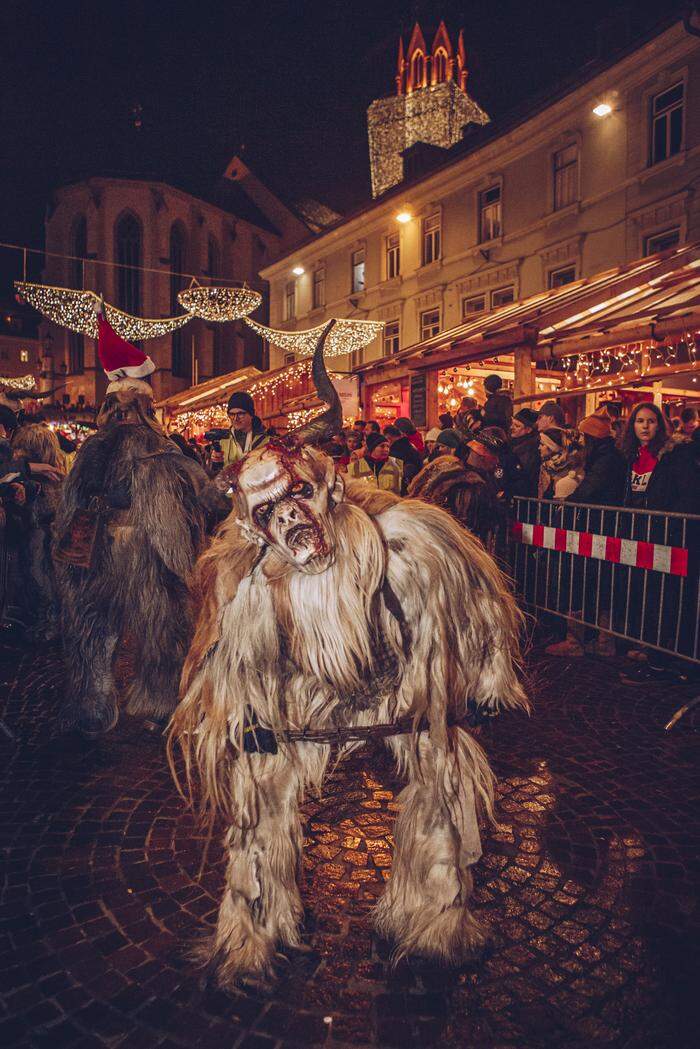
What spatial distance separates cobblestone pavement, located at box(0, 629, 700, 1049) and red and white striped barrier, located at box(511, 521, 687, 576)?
3.90 ft

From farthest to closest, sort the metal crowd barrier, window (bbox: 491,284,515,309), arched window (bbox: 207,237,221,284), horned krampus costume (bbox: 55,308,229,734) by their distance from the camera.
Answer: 1. arched window (bbox: 207,237,221,284)
2. window (bbox: 491,284,515,309)
3. the metal crowd barrier
4. horned krampus costume (bbox: 55,308,229,734)

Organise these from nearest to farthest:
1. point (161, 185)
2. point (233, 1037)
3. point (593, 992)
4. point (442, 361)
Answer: point (233, 1037), point (593, 992), point (442, 361), point (161, 185)

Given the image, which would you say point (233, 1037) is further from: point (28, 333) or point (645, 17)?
point (28, 333)

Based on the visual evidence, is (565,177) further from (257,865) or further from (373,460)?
(257,865)

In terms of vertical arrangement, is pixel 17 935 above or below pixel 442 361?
below

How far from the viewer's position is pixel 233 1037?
198cm

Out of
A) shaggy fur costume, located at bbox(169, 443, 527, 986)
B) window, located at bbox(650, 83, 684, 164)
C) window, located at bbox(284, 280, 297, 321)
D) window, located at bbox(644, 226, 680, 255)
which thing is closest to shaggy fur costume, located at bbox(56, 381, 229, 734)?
shaggy fur costume, located at bbox(169, 443, 527, 986)

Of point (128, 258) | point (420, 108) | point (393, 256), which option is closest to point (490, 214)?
point (393, 256)

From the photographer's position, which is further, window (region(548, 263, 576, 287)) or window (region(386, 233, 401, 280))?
window (region(386, 233, 401, 280))

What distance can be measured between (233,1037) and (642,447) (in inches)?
222

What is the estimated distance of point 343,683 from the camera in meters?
1.98

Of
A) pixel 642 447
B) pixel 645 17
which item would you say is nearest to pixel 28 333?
pixel 645 17

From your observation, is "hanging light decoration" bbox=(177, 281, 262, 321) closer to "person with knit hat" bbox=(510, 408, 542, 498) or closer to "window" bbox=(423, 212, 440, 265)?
"person with knit hat" bbox=(510, 408, 542, 498)

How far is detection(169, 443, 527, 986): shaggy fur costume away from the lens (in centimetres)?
194
